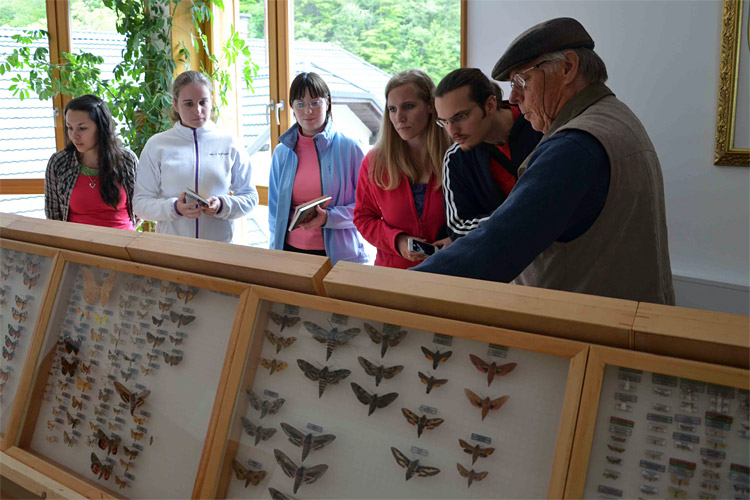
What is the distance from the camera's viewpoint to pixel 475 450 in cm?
93

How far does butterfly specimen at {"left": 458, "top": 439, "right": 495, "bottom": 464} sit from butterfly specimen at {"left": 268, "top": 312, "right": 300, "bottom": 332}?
1.12ft

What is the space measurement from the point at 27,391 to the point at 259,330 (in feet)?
1.98

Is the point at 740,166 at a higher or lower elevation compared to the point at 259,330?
higher

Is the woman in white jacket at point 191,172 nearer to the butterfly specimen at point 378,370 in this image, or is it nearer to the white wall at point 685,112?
the white wall at point 685,112

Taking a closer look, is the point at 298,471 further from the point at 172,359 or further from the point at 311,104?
the point at 311,104

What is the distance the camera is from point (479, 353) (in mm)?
948

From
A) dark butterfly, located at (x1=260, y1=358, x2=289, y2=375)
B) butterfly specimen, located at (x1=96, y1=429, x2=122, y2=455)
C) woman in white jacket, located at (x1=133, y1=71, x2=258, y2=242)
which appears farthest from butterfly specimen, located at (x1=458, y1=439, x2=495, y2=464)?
woman in white jacket, located at (x1=133, y1=71, x2=258, y2=242)

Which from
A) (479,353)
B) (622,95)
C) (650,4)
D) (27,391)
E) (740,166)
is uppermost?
(650,4)

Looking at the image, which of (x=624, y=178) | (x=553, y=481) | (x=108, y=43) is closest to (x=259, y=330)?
(x=553, y=481)

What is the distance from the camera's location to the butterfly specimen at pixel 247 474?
1.06 meters

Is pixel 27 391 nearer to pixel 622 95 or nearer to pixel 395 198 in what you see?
pixel 395 198

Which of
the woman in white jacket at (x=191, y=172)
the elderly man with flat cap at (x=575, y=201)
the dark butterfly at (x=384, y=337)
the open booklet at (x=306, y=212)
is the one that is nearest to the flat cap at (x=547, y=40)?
the elderly man with flat cap at (x=575, y=201)

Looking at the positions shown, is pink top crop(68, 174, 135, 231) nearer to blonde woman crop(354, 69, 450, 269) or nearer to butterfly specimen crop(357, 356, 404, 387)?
blonde woman crop(354, 69, 450, 269)

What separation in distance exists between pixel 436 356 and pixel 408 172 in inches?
61.5
